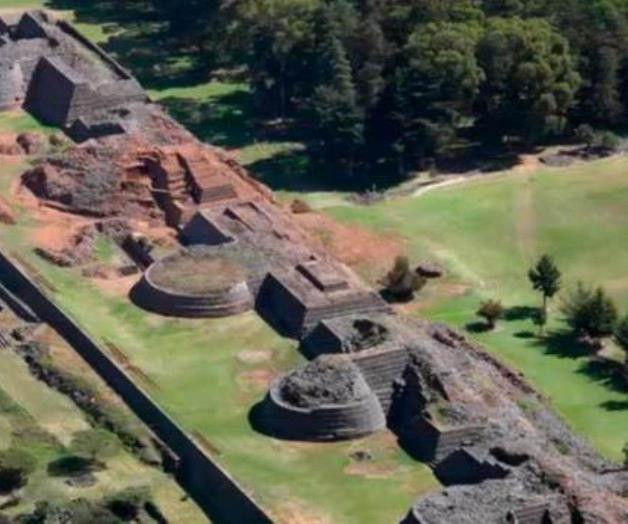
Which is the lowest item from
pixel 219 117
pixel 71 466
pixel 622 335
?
pixel 71 466

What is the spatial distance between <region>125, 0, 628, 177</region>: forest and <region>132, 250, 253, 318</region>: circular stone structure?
19250mm

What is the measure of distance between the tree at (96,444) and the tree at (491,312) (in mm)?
18927

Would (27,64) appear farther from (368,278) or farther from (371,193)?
(368,278)

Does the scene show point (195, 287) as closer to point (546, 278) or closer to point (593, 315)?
point (546, 278)

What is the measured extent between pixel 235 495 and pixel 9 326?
19.2 m

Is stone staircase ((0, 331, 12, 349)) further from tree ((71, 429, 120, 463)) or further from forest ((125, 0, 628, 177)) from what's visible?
forest ((125, 0, 628, 177))

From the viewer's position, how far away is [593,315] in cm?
10481

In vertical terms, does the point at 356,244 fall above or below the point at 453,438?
below

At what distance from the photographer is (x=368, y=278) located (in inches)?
4405

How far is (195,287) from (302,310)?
18.1 ft

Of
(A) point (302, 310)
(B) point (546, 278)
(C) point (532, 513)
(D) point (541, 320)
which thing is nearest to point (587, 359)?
(D) point (541, 320)

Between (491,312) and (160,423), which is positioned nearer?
(160,423)

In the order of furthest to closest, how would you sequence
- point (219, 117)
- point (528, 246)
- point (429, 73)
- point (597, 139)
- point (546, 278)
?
point (219, 117), point (597, 139), point (429, 73), point (528, 246), point (546, 278)

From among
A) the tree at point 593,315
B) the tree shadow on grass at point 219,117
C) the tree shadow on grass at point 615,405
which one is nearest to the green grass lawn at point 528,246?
the tree shadow on grass at point 615,405
